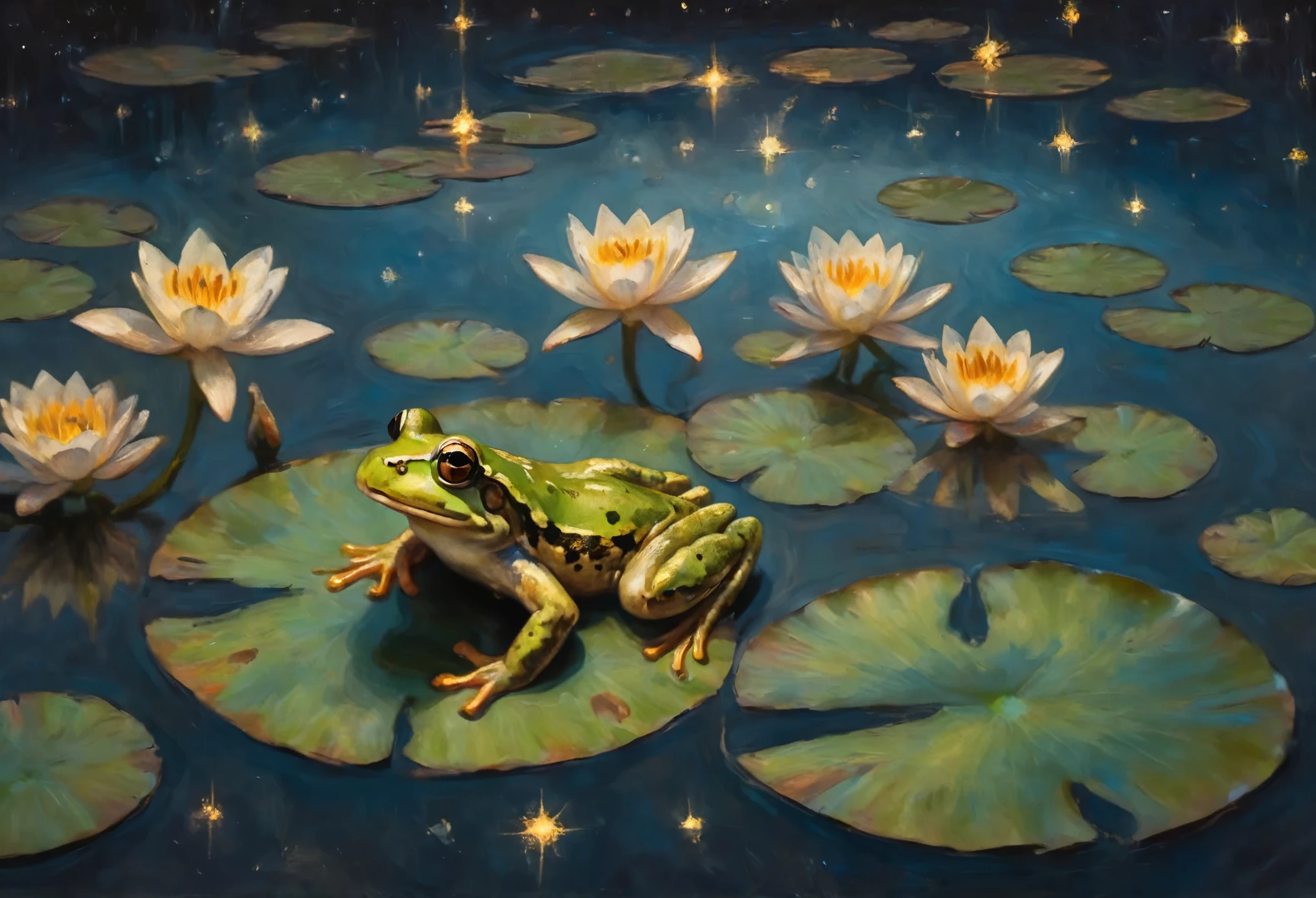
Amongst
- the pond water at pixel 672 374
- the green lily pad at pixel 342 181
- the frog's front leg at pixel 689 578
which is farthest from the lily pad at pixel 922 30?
the frog's front leg at pixel 689 578

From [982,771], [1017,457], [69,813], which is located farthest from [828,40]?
[69,813]

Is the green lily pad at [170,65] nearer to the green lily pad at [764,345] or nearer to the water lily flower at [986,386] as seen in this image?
the green lily pad at [764,345]

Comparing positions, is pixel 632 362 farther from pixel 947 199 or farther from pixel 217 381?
pixel 947 199

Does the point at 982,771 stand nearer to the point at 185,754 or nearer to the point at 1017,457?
the point at 1017,457

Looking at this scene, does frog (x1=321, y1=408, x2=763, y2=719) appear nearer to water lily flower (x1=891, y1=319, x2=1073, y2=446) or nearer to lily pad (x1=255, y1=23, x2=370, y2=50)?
water lily flower (x1=891, y1=319, x2=1073, y2=446)

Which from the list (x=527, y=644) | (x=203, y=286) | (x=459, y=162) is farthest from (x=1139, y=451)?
(x=459, y=162)
